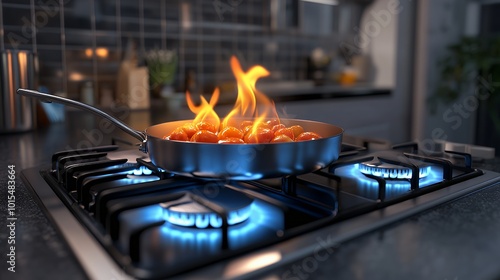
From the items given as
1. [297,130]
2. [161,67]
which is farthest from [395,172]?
[161,67]

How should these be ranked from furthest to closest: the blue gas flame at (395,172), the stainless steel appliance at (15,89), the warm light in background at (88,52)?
the warm light in background at (88,52) → the stainless steel appliance at (15,89) → the blue gas flame at (395,172)

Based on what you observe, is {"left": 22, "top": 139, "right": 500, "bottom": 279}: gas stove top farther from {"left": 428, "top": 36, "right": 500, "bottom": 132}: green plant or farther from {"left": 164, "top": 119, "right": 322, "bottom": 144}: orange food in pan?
{"left": 428, "top": 36, "right": 500, "bottom": 132}: green plant

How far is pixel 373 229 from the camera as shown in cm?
49

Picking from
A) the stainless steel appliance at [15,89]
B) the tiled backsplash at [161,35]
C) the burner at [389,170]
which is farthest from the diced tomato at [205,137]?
the tiled backsplash at [161,35]

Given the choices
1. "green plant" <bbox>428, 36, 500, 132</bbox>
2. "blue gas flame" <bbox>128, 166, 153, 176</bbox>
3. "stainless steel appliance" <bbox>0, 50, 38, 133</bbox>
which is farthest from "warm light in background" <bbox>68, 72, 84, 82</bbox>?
"green plant" <bbox>428, 36, 500, 132</bbox>

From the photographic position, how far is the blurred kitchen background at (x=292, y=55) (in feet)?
6.43

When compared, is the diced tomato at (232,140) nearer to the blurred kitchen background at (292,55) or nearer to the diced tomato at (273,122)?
the diced tomato at (273,122)

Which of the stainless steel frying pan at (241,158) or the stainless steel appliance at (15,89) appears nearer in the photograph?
the stainless steel frying pan at (241,158)

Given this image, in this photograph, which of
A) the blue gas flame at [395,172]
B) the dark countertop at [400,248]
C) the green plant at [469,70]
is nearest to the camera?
the dark countertop at [400,248]

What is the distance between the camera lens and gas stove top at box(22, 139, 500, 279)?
41 centimetres

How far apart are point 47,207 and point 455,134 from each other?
10.8 feet

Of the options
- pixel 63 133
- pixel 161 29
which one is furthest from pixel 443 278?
pixel 161 29

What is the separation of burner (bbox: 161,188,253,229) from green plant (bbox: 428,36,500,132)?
2.80 meters

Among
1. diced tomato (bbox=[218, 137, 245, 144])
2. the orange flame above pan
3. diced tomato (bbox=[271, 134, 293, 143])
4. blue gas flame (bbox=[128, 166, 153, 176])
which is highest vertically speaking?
the orange flame above pan
